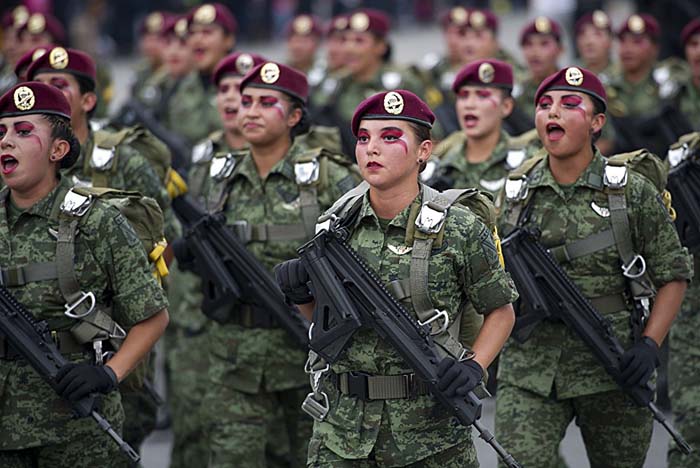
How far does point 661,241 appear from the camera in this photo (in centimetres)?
700

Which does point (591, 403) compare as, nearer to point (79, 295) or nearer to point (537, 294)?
point (537, 294)

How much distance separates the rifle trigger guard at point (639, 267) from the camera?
23.0 feet

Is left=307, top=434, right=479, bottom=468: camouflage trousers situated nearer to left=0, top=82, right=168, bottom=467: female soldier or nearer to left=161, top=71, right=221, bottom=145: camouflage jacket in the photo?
left=0, top=82, right=168, bottom=467: female soldier

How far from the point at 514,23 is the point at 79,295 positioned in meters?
21.7

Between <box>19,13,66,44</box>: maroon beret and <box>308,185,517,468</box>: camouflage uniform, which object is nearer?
<box>308,185,517,468</box>: camouflage uniform

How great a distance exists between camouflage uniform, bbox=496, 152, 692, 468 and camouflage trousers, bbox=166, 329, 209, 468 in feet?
7.86

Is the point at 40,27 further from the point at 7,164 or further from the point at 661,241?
the point at 661,241

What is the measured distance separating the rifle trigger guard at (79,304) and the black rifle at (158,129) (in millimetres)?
3918

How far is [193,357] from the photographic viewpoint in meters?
9.45

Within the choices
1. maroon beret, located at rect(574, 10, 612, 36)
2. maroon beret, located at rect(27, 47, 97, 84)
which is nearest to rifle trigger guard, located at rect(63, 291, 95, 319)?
maroon beret, located at rect(27, 47, 97, 84)

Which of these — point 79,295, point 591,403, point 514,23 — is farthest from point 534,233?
point 514,23

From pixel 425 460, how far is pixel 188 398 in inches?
132

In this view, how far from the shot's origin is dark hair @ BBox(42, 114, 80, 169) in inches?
262

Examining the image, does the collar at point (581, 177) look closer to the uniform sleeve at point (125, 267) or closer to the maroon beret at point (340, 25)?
the uniform sleeve at point (125, 267)
